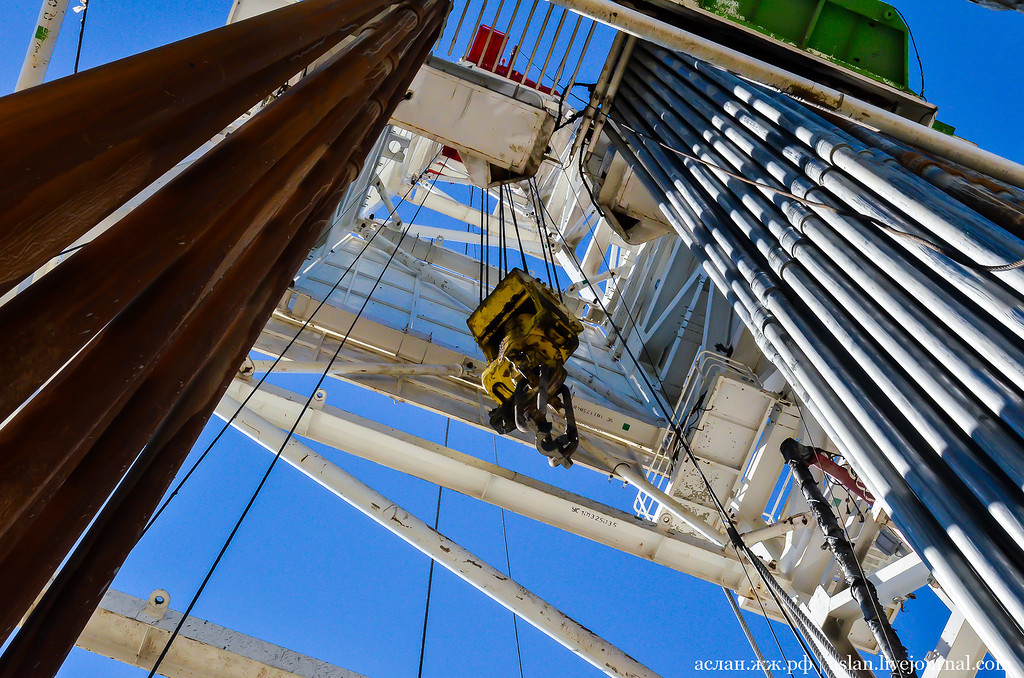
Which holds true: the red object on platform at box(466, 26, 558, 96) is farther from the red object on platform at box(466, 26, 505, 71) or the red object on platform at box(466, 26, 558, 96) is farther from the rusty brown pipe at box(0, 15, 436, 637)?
the rusty brown pipe at box(0, 15, 436, 637)

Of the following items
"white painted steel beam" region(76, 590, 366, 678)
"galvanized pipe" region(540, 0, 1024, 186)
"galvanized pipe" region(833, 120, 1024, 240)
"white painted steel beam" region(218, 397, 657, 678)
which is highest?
"galvanized pipe" region(540, 0, 1024, 186)

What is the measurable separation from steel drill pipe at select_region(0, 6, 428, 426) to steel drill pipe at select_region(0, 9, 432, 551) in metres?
0.04

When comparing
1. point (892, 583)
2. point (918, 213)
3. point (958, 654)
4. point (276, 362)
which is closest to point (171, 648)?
point (276, 362)

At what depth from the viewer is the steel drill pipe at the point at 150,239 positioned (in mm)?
1594

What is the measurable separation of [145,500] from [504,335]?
497 cm

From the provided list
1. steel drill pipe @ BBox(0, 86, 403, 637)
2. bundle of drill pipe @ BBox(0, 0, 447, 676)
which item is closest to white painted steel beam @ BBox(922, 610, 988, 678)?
bundle of drill pipe @ BBox(0, 0, 447, 676)

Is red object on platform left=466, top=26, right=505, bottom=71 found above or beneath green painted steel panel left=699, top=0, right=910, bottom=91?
beneath

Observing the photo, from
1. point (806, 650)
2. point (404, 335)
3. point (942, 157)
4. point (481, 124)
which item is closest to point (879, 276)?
point (942, 157)

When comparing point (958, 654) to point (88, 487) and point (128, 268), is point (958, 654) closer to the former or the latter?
point (88, 487)

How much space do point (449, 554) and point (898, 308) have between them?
4.88 m

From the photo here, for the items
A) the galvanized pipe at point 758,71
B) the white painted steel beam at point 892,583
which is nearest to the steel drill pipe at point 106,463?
the galvanized pipe at point 758,71

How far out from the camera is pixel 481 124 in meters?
8.76

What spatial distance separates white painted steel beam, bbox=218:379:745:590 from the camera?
9094mm

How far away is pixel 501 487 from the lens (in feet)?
30.2
